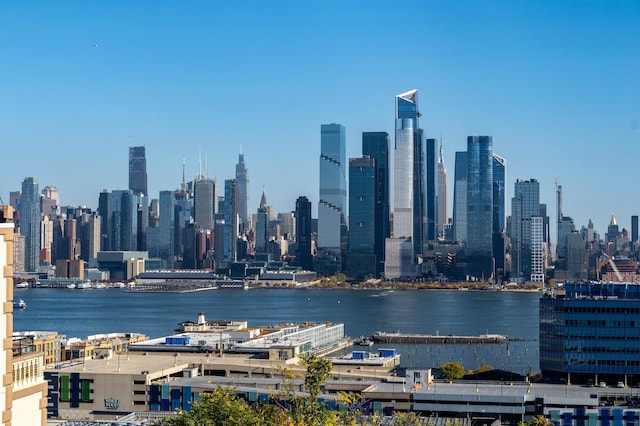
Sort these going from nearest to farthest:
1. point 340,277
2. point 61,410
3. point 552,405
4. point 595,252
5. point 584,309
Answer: point 552,405 → point 61,410 → point 584,309 → point 340,277 → point 595,252

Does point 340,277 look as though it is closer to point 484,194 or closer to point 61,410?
point 484,194

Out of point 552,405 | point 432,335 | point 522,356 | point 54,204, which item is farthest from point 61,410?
point 54,204

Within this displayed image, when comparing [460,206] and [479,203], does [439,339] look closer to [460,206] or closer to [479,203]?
[479,203]

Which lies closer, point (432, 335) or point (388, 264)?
point (432, 335)

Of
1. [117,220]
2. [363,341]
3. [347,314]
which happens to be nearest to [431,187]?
[117,220]

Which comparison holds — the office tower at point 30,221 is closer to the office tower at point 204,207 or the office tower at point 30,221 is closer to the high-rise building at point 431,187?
the office tower at point 204,207

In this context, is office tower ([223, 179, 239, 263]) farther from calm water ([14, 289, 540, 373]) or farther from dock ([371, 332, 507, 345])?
dock ([371, 332, 507, 345])

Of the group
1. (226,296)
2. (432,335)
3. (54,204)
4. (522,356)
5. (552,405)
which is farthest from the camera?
(54,204)
